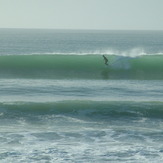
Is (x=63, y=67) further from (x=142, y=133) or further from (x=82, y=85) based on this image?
(x=142, y=133)

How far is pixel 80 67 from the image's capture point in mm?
29125

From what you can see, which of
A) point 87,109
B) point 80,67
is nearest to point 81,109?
point 87,109

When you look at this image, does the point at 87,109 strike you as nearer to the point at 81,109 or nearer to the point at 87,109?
the point at 87,109

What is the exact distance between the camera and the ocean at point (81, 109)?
42.9 ft

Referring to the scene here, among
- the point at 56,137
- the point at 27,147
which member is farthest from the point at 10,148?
the point at 56,137

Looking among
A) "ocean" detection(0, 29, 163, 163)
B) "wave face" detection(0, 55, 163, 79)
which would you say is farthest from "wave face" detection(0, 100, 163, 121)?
"wave face" detection(0, 55, 163, 79)

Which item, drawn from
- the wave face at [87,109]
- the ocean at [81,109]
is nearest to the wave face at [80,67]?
the ocean at [81,109]

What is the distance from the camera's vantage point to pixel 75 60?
1201 inches

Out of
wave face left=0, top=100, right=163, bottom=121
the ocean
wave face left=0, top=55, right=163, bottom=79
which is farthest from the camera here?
wave face left=0, top=55, right=163, bottom=79

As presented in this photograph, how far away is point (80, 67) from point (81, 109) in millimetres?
10796

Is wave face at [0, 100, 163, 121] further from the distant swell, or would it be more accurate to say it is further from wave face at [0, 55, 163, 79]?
wave face at [0, 55, 163, 79]

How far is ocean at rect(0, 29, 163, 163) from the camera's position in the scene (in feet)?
42.9

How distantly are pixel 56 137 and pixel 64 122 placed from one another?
2.14m

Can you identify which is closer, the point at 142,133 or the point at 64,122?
the point at 142,133
